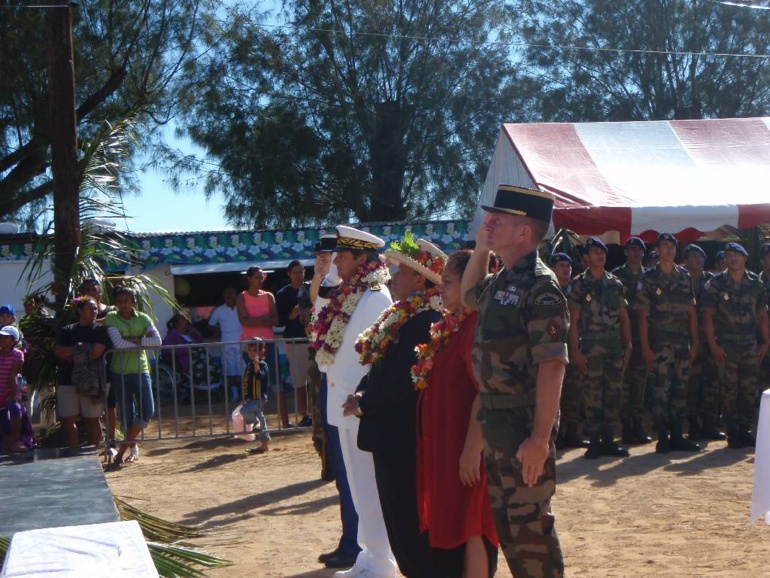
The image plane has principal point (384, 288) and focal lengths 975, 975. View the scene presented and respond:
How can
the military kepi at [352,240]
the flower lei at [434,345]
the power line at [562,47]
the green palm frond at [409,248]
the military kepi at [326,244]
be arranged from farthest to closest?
the power line at [562,47] → the military kepi at [326,244] → the military kepi at [352,240] → the green palm frond at [409,248] → the flower lei at [434,345]

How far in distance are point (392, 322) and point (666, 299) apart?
5.20 metres

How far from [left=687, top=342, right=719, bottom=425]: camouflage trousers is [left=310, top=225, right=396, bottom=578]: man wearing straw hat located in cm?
566

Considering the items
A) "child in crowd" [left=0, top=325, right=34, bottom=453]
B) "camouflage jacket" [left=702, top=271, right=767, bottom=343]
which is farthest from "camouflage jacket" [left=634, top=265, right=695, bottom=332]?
"child in crowd" [left=0, top=325, right=34, bottom=453]

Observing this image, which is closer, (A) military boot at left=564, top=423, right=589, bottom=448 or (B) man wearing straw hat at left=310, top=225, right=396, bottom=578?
(B) man wearing straw hat at left=310, top=225, right=396, bottom=578

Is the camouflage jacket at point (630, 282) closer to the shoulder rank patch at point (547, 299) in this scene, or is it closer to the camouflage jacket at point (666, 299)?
the camouflage jacket at point (666, 299)

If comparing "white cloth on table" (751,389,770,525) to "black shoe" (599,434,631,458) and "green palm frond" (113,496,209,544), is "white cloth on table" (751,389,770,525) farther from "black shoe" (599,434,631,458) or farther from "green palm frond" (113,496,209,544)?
"black shoe" (599,434,631,458)

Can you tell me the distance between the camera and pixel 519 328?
3.88 m

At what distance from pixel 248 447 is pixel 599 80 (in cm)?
2230

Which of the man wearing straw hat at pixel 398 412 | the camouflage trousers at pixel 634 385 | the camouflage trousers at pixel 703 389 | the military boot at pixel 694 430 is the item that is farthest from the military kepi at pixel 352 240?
the military boot at pixel 694 430

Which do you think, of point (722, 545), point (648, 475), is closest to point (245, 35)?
point (648, 475)

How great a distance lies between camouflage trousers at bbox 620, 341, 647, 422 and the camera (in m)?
10.0

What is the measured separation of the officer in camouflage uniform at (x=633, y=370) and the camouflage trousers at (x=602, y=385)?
537 millimetres

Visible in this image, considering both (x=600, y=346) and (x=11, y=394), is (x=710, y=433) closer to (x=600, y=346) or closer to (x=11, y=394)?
(x=600, y=346)

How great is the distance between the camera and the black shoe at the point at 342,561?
5.91 meters
